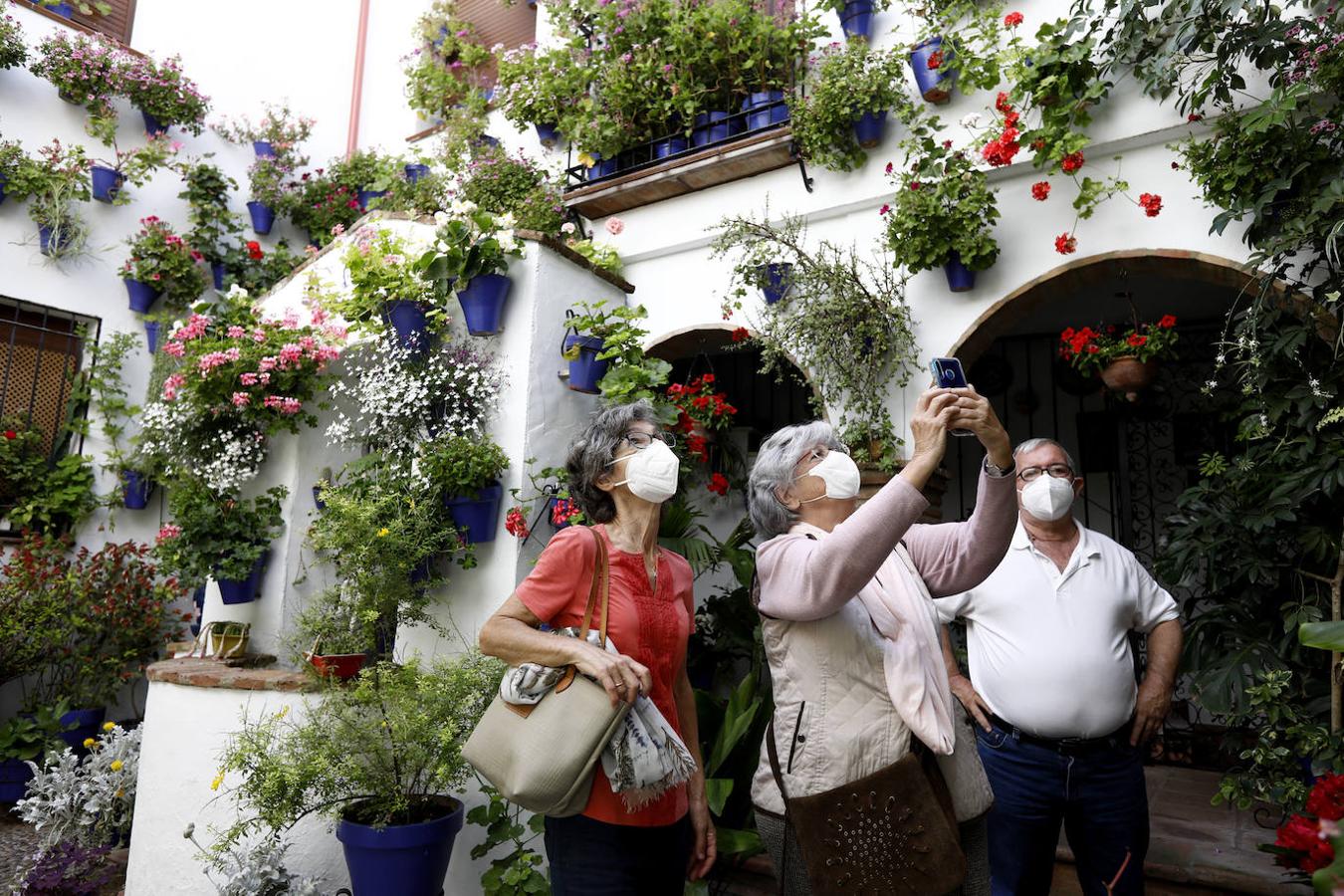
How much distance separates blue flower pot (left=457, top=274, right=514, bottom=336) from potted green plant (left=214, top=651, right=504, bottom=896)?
5.08 ft

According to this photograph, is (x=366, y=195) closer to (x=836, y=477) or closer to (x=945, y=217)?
(x=945, y=217)

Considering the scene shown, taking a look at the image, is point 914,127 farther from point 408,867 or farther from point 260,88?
point 260,88

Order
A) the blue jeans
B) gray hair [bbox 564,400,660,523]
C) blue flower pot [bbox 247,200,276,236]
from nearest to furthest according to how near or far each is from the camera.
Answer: gray hair [bbox 564,400,660,523] → the blue jeans → blue flower pot [bbox 247,200,276,236]

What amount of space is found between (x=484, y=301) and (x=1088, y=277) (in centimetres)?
266

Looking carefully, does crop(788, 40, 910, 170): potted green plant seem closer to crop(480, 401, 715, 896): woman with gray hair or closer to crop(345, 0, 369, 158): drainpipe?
crop(480, 401, 715, 896): woman with gray hair

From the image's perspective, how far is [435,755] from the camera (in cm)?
305

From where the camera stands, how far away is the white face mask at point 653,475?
2.16 metres

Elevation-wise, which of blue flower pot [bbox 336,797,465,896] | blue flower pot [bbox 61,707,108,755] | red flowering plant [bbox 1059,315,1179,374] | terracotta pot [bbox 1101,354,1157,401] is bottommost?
blue flower pot [bbox 61,707,108,755]

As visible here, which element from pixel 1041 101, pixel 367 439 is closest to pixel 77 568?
pixel 367 439

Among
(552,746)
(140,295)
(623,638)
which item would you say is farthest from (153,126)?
(552,746)

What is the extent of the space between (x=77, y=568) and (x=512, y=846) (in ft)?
13.4

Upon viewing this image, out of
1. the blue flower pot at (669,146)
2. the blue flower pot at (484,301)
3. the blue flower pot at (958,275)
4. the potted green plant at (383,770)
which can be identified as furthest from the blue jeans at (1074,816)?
the blue flower pot at (669,146)

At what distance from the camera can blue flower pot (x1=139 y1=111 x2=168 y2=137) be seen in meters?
6.50

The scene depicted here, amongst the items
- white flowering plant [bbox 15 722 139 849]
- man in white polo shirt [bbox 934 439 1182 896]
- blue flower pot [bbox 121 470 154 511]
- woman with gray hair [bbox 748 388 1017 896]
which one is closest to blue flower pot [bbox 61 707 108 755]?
white flowering plant [bbox 15 722 139 849]
